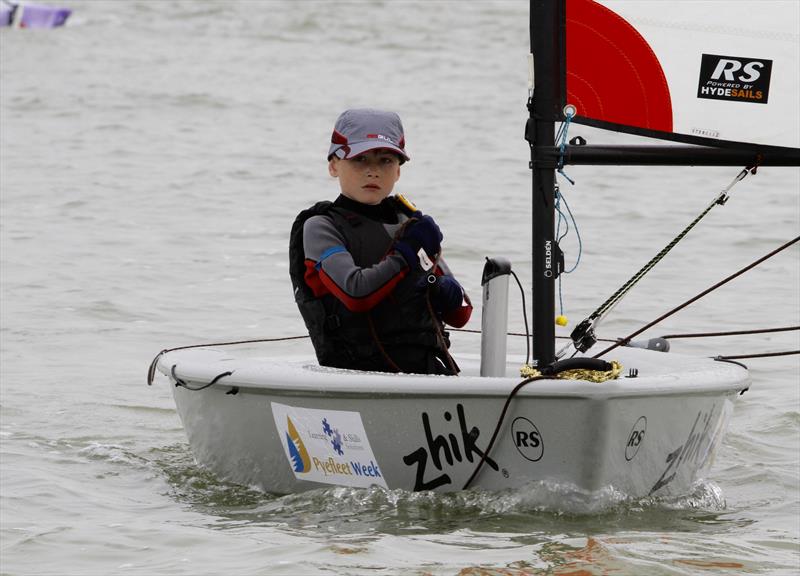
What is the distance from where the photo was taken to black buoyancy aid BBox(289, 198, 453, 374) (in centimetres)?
419

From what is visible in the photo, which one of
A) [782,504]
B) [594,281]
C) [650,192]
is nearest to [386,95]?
[650,192]

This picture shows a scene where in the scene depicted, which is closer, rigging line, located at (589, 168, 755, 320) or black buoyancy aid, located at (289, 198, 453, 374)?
rigging line, located at (589, 168, 755, 320)

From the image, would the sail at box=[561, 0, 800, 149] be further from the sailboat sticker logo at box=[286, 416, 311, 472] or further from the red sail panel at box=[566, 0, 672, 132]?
the sailboat sticker logo at box=[286, 416, 311, 472]

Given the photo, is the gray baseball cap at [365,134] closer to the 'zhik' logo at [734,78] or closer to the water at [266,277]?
the 'zhik' logo at [734,78]

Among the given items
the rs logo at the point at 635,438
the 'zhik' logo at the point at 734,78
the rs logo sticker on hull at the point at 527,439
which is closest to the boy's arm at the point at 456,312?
the rs logo sticker on hull at the point at 527,439

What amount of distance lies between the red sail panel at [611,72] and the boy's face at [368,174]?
0.59 metres

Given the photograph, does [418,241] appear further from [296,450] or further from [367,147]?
[296,450]

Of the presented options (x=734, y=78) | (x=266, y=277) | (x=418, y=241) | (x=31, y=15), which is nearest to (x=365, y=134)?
(x=418, y=241)

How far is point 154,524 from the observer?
4.23 metres

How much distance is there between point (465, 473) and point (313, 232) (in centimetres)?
85

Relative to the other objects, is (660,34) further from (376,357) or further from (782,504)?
(782,504)

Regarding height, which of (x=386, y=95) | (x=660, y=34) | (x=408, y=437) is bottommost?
(x=408, y=437)

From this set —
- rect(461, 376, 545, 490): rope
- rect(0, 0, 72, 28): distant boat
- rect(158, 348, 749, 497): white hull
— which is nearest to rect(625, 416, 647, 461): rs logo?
rect(158, 348, 749, 497): white hull

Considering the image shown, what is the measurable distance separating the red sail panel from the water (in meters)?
1.08
